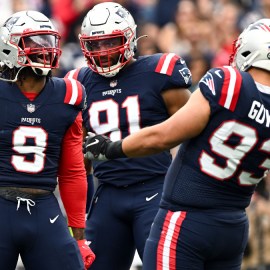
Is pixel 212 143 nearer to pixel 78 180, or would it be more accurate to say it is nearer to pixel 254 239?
pixel 78 180

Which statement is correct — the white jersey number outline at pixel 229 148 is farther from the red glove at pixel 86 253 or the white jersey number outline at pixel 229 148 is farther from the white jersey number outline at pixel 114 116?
the white jersey number outline at pixel 114 116

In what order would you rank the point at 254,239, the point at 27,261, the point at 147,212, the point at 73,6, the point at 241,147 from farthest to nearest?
the point at 73,6 < the point at 254,239 < the point at 147,212 < the point at 27,261 < the point at 241,147

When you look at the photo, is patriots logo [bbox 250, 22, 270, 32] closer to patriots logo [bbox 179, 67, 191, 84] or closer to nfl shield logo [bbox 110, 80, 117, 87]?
patriots logo [bbox 179, 67, 191, 84]

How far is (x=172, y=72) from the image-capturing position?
6.49 meters

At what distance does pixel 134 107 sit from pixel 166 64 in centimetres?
34

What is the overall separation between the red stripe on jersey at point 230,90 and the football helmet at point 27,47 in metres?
1.17

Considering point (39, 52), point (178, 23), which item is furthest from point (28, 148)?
point (178, 23)

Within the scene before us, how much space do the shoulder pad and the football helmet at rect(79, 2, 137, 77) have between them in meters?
0.56

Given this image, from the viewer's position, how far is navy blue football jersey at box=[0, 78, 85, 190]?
577 cm

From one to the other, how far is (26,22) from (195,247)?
1.64 meters

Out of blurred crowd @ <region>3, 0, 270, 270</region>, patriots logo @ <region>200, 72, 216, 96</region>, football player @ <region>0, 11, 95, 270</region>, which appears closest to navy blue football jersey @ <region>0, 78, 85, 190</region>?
football player @ <region>0, 11, 95, 270</region>

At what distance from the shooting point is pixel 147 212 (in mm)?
6438

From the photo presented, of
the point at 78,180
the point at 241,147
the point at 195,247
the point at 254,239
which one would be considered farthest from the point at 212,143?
the point at 254,239

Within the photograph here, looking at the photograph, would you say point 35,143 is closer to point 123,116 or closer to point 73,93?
point 73,93
